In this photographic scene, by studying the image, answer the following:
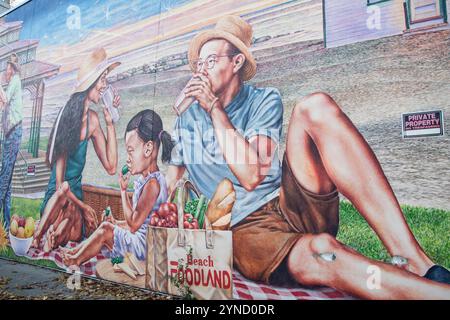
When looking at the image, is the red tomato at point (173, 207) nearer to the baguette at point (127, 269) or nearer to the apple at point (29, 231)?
the baguette at point (127, 269)

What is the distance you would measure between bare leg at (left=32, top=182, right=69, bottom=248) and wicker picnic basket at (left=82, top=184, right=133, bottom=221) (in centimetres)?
75

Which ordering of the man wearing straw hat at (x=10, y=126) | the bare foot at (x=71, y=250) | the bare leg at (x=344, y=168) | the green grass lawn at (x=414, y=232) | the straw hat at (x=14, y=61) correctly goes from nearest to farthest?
the green grass lawn at (x=414, y=232) < the bare leg at (x=344, y=168) < the bare foot at (x=71, y=250) < the man wearing straw hat at (x=10, y=126) < the straw hat at (x=14, y=61)

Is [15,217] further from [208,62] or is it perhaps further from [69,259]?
[208,62]

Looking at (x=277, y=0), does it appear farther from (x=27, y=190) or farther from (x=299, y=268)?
(x=27, y=190)

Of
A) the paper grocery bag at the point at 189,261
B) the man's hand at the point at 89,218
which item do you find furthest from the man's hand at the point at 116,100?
the paper grocery bag at the point at 189,261

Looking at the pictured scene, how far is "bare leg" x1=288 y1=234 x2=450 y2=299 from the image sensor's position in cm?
414

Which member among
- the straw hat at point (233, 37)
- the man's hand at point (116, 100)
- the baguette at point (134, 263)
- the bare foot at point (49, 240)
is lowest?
the baguette at point (134, 263)

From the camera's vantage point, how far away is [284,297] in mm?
4895

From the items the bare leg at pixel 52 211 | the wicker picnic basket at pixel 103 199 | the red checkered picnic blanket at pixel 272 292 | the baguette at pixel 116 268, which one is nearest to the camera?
the red checkered picnic blanket at pixel 272 292

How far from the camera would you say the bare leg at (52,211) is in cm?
804

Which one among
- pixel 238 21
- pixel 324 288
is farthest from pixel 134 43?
pixel 324 288

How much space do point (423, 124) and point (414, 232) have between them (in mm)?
1209

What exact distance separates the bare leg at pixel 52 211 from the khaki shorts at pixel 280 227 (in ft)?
14.4

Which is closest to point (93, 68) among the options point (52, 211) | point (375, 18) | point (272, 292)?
point (52, 211)
